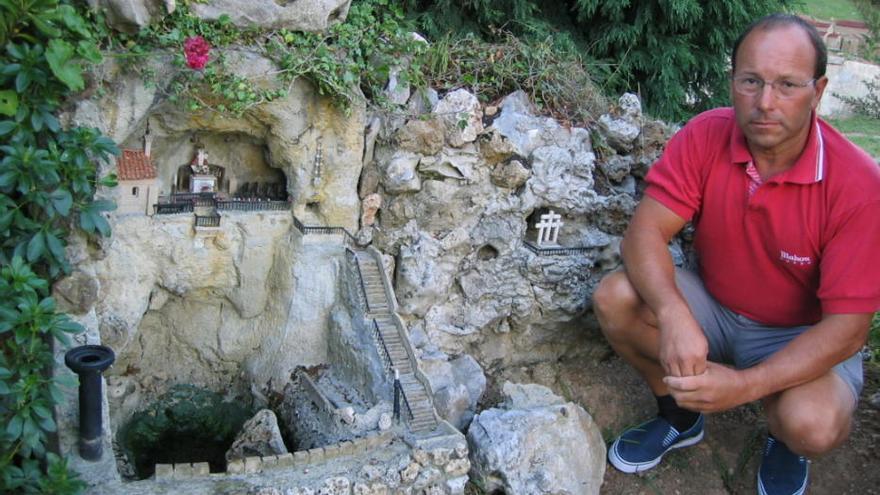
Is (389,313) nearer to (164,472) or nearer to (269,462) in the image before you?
(269,462)

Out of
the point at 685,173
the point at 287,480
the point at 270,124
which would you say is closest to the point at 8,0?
the point at 270,124

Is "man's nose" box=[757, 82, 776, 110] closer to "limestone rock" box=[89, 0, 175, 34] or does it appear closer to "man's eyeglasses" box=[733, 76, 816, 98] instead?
"man's eyeglasses" box=[733, 76, 816, 98]

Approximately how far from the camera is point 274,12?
5906mm

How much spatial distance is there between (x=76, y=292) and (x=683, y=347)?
389 cm

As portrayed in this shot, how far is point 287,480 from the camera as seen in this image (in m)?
4.86

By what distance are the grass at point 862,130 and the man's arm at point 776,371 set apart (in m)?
8.90

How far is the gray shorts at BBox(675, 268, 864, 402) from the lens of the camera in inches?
187

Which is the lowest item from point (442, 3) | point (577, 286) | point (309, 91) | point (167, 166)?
point (577, 286)

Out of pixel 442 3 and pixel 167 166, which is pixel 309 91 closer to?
pixel 167 166

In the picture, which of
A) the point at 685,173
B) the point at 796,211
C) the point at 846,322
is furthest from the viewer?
the point at 685,173

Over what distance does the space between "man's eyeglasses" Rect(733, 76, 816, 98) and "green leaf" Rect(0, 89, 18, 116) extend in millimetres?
3996

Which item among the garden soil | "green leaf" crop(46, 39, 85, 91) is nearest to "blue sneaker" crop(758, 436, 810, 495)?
the garden soil

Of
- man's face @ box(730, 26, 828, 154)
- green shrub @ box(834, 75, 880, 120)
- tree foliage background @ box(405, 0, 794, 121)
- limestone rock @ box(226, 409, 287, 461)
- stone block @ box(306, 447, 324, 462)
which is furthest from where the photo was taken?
green shrub @ box(834, 75, 880, 120)

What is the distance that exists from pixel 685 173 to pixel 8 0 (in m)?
3.92
